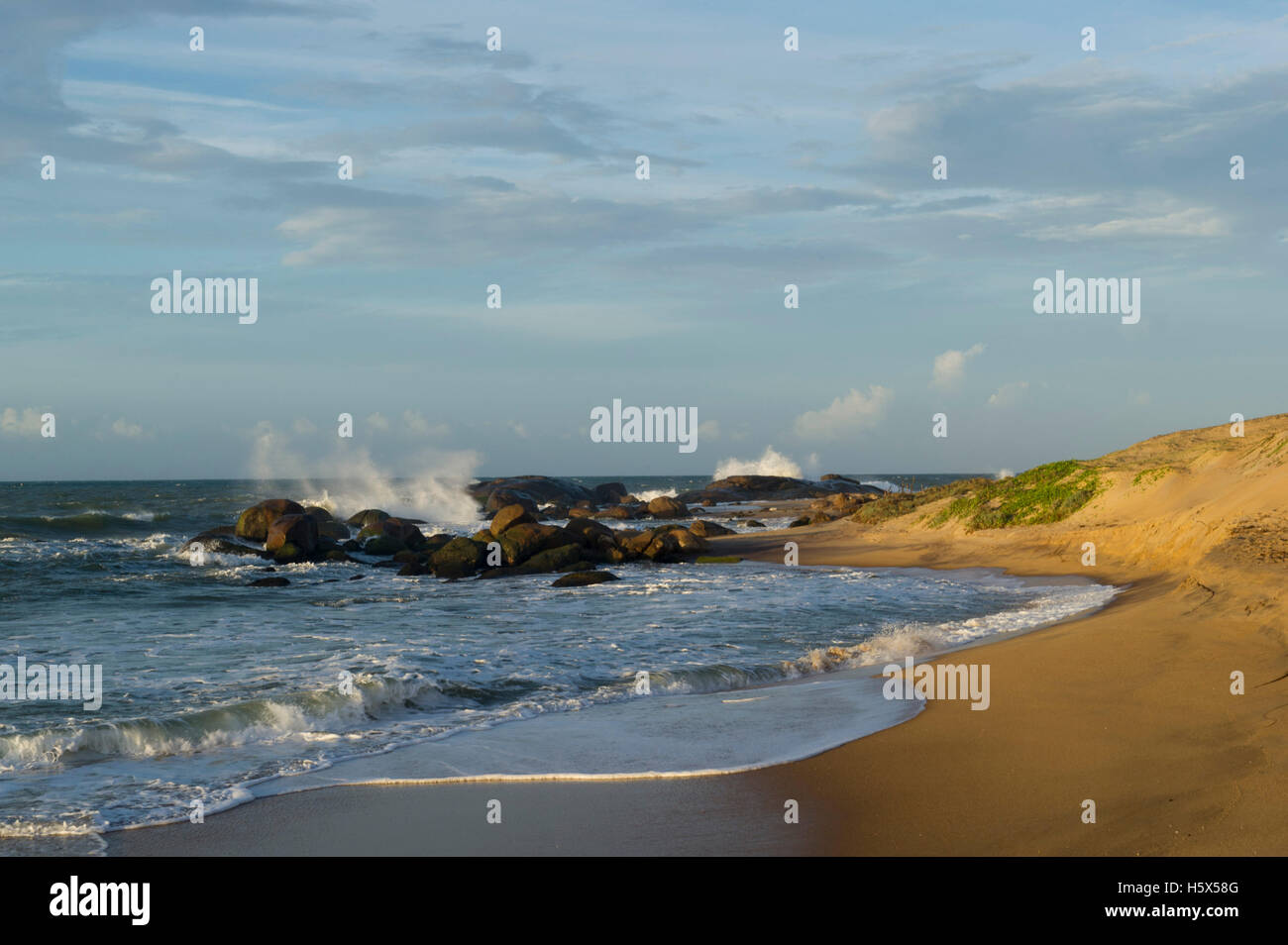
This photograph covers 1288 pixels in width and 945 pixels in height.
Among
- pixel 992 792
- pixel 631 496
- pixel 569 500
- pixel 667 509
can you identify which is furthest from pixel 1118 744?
pixel 631 496

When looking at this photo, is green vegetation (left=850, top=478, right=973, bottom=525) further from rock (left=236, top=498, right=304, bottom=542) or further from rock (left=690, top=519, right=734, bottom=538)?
rock (left=236, top=498, right=304, bottom=542)

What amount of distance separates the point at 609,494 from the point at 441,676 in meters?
55.6

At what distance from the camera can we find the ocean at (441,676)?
812 cm

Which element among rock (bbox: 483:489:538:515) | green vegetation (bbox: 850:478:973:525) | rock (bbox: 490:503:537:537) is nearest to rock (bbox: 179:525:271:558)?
rock (bbox: 490:503:537:537)

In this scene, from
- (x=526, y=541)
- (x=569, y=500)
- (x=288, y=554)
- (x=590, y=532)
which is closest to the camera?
(x=526, y=541)

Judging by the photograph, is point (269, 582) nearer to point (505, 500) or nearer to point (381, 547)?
point (381, 547)

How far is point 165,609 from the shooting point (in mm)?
19391

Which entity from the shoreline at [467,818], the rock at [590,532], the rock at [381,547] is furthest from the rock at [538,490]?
the shoreline at [467,818]

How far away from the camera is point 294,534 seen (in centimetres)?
2989

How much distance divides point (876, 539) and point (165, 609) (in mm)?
21113
